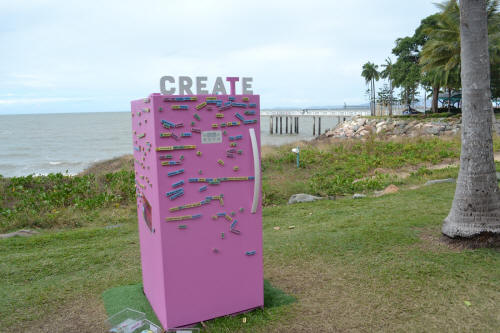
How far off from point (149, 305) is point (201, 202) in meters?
1.39

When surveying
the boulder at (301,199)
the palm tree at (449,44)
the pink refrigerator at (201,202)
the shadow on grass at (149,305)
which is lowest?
the shadow on grass at (149,305)

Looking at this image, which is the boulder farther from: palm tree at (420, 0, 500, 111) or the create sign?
palm tree at (420, 0, 500, 111)

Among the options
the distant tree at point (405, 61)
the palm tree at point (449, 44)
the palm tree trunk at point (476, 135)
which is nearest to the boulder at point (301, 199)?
the palm tree trunk at point (476, 135)

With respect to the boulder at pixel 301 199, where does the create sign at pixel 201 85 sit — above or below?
above

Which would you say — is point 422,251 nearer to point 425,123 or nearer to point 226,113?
point 226,113

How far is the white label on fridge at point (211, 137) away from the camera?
134 inches

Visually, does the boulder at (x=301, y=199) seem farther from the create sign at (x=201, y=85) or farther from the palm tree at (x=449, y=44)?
the palm tree at (x=449, y=44)

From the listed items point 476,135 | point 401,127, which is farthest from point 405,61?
point 476,135

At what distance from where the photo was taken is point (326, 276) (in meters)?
4.52

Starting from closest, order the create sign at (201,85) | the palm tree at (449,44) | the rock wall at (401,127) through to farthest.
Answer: the create sign at (201,85) → the palm tree at (449,44) → the rock wall at (401,127)

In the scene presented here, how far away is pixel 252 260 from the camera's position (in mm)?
3770

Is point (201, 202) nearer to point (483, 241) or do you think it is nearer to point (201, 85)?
point (201, 85)

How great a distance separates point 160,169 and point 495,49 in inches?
1128

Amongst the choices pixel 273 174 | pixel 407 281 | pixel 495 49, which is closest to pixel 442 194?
pixel 407 281
